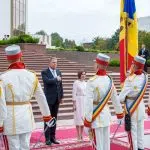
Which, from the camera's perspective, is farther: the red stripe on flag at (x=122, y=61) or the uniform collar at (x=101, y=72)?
the red stripe on flag at (x=122, y=61)

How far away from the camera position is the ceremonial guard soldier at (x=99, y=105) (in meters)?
6.00

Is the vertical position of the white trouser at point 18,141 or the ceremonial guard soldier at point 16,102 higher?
the ceremonial guard soldier at point 16,102

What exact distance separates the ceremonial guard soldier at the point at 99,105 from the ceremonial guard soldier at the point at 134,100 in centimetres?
68

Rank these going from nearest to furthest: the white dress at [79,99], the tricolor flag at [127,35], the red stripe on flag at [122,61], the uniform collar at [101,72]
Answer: the uniform collar at [101,72] < the white dress at [79,99] < the red stripe on flag at [122,61] < the tricolor flag at [127,35]

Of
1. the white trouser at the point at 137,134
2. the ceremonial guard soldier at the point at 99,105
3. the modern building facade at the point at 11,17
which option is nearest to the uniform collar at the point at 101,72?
the ceremonial guard soldier at the point at 99,105

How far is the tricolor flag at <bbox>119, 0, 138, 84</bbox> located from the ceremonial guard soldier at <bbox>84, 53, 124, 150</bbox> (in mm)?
4100

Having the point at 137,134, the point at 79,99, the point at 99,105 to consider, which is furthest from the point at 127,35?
the point at 99,105

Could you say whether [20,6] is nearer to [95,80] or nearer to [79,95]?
[79,95]

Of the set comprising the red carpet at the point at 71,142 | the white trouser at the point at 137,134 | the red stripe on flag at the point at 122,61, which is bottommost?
the red carpet at the point at 71,142

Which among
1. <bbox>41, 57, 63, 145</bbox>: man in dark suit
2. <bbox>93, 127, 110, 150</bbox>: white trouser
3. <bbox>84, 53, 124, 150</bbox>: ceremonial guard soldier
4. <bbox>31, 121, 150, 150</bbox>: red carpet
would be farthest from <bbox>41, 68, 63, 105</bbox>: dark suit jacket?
<bbox>93, 127, 110, 150</bbox>: white trouser

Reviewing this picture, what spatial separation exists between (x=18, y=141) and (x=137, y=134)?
8.35 ft

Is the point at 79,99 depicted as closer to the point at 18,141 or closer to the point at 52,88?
the point at 52,88

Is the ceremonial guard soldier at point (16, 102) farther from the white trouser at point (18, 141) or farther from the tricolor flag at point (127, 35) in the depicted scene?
the tricolor flag at point (127, 35)

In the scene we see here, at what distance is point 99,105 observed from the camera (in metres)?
6.08
